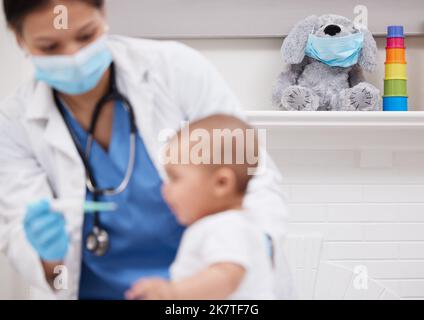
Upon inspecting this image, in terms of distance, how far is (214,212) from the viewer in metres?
1.03

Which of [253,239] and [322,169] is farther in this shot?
[322,169]

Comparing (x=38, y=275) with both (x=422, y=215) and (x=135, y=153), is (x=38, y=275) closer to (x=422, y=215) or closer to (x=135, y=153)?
(x=135, y=153)

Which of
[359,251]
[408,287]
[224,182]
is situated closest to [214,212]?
[224,182]

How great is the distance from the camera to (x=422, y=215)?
1.31m

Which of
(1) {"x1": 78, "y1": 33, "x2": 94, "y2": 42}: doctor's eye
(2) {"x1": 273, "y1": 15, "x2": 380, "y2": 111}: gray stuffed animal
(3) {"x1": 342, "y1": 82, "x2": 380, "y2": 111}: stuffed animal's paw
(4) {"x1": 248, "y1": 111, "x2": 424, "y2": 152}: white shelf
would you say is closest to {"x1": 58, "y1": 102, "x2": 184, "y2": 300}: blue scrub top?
(1) {"x1": 78, "y1": 33, "x2": 94, "y2": 42}: doctor's eye

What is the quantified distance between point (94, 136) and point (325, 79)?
20.6 inches

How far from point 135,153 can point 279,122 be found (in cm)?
32

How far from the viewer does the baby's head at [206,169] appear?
1.03 meters

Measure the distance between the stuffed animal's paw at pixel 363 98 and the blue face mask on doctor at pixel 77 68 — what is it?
0.51 metres

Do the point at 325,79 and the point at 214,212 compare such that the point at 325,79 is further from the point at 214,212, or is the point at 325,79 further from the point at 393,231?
the point at 214,212

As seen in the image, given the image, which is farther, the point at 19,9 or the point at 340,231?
the point at 340,231

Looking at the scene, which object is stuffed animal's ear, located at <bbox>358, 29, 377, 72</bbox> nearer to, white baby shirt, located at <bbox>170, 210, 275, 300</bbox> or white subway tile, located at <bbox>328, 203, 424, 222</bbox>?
white subway tile, located at <bbox>328, 203, 424, 222</bbox>

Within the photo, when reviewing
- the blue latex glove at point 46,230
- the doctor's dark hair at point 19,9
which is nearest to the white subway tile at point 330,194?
the blue latex glove at point 46,230
